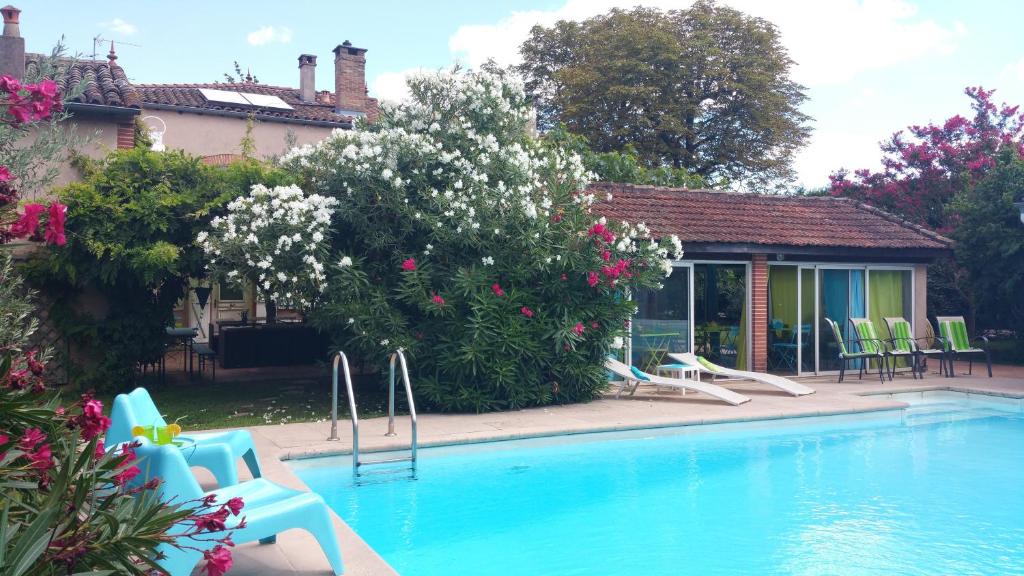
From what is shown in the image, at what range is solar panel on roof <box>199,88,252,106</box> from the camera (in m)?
22.4

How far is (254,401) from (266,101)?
43.2 feet

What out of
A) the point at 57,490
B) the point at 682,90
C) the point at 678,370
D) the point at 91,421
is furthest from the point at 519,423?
the point at 682,90

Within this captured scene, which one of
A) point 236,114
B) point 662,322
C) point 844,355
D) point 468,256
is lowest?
point 844,355

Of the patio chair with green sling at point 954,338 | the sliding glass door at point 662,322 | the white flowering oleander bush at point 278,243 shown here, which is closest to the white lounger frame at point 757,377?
the sliding glass door at point 662,322

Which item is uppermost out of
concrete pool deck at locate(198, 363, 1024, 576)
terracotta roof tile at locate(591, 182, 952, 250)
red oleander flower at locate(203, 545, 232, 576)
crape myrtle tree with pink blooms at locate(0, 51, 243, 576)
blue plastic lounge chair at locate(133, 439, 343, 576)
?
terracotta roof tile at locate(591, 182, 952, 250)

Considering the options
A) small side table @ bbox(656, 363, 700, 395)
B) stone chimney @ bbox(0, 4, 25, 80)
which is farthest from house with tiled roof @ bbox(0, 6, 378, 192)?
small side table @ bbox(656, 363, 700, 395)

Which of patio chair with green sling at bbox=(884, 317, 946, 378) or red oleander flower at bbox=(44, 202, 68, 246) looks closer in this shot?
red oleander flower at bbox=(44, 202, 68, 246)

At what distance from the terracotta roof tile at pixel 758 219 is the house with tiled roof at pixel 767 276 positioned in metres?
0.03

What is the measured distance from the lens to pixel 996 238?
714 inches

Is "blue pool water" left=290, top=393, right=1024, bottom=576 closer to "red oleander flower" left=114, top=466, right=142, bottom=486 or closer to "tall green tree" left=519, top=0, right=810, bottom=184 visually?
"red oleander flower" left=114, top=466, right=142, bottom=486

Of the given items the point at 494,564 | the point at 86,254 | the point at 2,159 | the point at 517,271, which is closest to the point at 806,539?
the point at 494,564

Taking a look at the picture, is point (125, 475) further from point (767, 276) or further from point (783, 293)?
point (783, 293)

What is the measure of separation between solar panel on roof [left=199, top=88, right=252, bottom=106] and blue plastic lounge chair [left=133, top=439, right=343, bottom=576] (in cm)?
1875

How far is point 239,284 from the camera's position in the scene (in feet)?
35.8
